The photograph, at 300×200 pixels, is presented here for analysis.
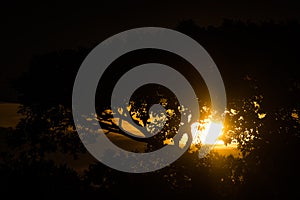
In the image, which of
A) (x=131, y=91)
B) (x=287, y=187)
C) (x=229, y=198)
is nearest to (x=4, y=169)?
(x=131, y=91)

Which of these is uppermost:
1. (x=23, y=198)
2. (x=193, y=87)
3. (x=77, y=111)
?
(x=193, y=87)

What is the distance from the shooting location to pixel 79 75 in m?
15.9

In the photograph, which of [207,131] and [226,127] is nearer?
[226,127]

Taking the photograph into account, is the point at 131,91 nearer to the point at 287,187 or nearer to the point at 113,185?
the point at 113,185

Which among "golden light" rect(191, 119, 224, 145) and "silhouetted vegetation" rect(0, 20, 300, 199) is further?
"golden light" rect(191, 119, 224, 145)

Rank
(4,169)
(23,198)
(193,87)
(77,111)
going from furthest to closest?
1. (77,111)
2. (193,87)
3. (4,169)
4. (23,198)

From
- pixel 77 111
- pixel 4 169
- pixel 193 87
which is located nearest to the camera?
pixel 4 169

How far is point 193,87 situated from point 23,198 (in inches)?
277

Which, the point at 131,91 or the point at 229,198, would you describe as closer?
the point at 229,198

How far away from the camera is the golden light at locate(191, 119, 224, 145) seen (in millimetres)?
15258

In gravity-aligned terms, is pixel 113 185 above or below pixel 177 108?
below

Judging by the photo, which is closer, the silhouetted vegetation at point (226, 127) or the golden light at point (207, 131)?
the silhouetted vegetation at point (226, 127)

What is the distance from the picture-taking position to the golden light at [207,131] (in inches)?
601

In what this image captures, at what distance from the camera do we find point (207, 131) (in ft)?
51.4
